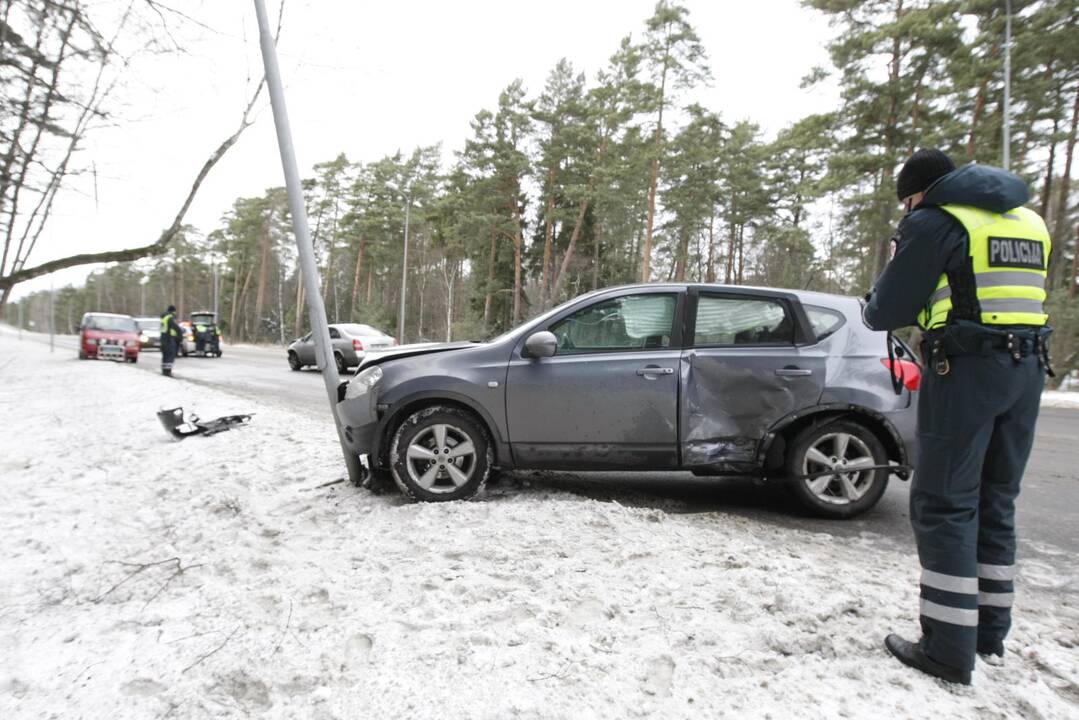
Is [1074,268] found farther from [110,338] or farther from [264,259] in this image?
[264,259]

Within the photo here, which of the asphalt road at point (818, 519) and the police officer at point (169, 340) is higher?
the police officer at point (169, 340)

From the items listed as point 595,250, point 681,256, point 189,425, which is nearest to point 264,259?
point 595,250

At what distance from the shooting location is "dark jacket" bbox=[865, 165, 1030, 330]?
2092 mm

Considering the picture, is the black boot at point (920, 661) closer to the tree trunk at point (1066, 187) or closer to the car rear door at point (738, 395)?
the car rear door at point (738, 395)

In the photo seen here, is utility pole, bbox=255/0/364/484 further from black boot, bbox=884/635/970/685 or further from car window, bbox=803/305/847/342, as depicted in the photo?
black boot, bbox=884/635/970/685

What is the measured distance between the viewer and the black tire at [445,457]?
169 inches

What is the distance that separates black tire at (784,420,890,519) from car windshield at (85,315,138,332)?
2424 cm

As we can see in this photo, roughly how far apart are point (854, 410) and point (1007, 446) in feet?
7.03

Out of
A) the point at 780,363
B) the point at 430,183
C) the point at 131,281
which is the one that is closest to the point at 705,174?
the point at 430,183

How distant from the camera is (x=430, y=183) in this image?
1811 inches

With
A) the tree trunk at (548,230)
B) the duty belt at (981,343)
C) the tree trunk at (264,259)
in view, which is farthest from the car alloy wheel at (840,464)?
the tree trunk at (264,259)

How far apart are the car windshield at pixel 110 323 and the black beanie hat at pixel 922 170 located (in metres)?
25.3

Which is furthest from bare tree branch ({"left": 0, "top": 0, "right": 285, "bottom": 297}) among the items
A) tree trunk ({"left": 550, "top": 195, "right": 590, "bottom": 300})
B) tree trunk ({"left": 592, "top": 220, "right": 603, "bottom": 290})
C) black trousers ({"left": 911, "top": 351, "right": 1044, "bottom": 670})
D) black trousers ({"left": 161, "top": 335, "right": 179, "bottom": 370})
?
tree trunk ({"left": 592, "top": 220, "right": 603, "bottom": 290})

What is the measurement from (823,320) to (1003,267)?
7.82 ft
